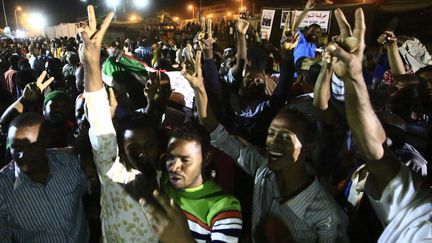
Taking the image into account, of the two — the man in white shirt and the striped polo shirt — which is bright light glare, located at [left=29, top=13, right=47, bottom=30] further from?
the man in white shirt

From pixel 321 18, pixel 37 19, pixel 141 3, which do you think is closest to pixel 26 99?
pixel 321 18

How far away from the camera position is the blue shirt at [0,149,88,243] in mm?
2111

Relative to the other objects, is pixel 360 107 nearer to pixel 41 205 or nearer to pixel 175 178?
pixel 175 178

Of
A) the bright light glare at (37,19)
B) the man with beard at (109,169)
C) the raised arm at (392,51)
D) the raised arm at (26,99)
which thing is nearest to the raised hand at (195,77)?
the man with beard at (109,169)

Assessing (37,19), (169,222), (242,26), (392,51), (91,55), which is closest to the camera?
(169,222)

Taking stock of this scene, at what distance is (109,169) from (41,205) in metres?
0.47

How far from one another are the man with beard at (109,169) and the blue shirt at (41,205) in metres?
0.24

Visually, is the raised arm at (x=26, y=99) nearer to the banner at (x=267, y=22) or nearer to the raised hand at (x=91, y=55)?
the raised hand at (x=91, y=55)

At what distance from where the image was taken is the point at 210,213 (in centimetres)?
202

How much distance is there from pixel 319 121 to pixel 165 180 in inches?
52.6

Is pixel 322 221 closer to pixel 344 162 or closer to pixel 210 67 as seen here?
pixel 344 162

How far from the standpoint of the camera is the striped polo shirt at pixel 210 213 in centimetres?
193

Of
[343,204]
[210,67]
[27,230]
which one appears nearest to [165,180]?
[27,230]

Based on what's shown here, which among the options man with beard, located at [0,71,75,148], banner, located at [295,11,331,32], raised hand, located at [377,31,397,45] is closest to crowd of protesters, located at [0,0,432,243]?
man with beard, located at [0,71,75,148]
